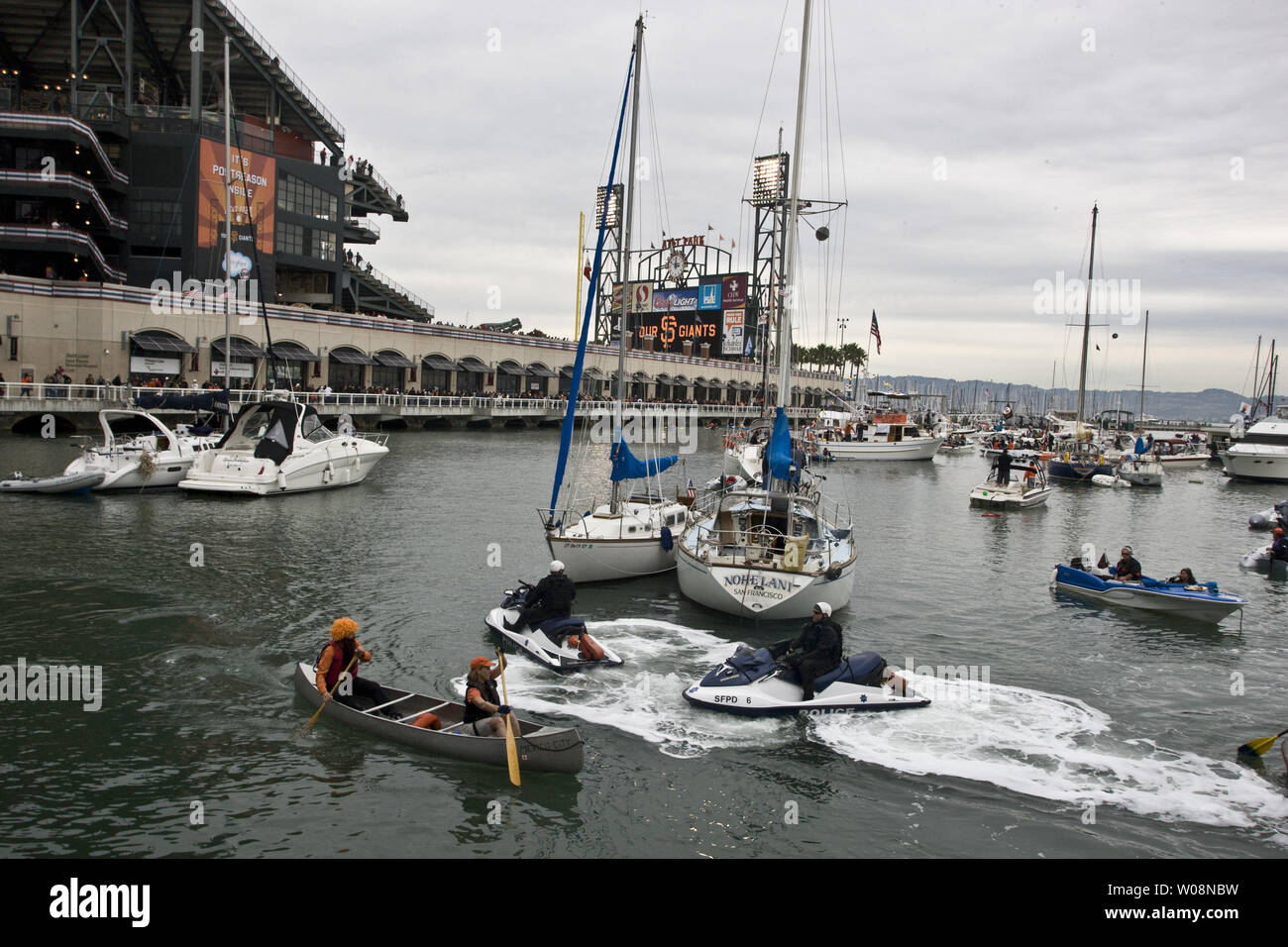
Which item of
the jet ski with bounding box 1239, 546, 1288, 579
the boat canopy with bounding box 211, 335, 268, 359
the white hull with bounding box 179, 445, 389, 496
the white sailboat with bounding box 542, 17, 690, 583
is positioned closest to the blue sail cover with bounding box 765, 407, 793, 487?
the white sailboat with bounding box 542, 17, 690, 583

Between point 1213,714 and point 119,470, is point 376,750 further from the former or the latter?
point 119,470

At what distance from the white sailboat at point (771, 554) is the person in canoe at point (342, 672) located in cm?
827

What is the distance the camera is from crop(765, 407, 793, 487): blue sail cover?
2148 centimetres

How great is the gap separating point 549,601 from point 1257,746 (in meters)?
11.2

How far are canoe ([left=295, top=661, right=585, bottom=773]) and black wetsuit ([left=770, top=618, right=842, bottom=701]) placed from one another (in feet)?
12.7

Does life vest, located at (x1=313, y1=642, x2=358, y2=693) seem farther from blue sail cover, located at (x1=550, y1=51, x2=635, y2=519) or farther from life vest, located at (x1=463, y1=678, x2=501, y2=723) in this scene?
blue sail cover, located at (x1=550, y1=51, x2=635, y2=519)

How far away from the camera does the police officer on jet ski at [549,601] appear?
16047mm

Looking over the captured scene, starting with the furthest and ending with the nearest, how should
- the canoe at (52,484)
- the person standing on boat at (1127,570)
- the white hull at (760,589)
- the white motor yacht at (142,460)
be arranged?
the white motor yacht at (142,460)
the canoe at (52,484)
the person standing on boat at (1127,570)
the white hull at (760,589)

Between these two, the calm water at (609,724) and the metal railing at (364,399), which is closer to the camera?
the calm water at (609,724)

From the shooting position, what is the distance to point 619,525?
22641 millimetres

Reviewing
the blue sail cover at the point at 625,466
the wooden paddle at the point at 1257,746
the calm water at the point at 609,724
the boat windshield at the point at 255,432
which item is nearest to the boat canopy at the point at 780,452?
the blue sail cover at the point at 625,466

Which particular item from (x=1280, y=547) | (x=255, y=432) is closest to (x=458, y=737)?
(x=1280, y=547)

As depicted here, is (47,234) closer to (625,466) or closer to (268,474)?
(268,474)

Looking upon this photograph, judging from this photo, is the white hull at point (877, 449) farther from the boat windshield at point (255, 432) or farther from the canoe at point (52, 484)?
the canoe at point (52, 484)
